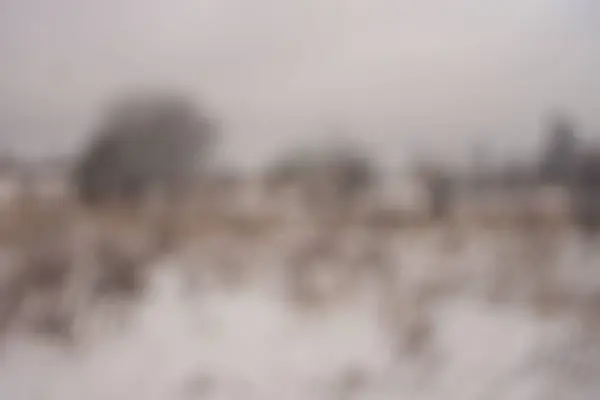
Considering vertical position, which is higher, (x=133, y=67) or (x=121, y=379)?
(x=133, y=67)

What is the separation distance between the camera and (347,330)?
1.02 metres

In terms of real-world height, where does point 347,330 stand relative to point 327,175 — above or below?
below

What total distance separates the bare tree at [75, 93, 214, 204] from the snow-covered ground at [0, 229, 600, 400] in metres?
0.13

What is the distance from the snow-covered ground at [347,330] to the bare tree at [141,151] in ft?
0.41

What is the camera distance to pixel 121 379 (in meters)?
1.00

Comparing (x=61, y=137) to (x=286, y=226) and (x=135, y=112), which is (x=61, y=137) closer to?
(x=135, y=112)

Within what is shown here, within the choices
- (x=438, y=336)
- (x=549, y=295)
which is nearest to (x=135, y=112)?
(x=438, y=336)

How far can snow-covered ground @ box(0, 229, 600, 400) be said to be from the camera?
100 cm

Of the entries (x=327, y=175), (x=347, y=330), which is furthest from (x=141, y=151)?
(x=347, y=330)

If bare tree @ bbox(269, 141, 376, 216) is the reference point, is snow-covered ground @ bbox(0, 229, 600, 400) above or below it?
below

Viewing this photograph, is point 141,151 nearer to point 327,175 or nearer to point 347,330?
point 327,175

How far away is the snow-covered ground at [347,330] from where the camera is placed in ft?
3.29

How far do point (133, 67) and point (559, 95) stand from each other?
68cm

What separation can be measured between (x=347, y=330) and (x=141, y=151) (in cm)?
42
